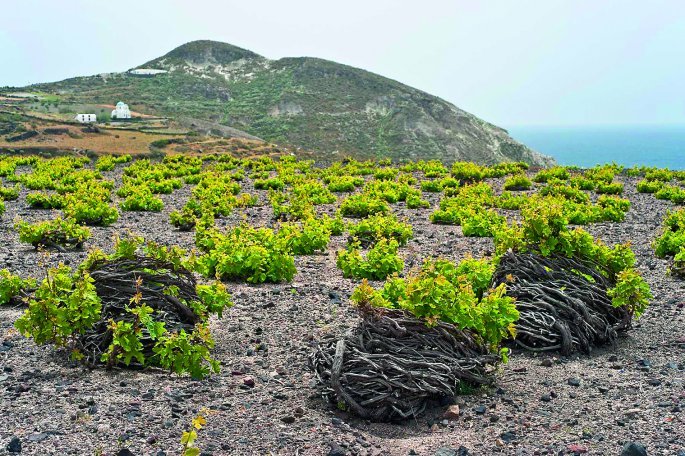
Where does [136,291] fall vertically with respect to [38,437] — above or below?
above

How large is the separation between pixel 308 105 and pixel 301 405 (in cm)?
11483

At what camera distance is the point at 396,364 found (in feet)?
20.0

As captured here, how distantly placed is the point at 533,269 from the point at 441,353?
8.94ft

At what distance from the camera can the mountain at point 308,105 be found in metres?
103

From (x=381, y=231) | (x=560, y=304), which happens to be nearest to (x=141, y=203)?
(x=381, y=231)

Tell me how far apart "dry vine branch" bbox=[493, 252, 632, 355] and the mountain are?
83010 mm

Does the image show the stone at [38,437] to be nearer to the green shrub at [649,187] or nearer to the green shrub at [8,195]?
the green shrub at [8,195]

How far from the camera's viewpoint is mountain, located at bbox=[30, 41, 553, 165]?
339 ft

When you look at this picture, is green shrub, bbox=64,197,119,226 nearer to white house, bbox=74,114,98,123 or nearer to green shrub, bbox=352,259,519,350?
green shrub, bbox=352,259,519,350

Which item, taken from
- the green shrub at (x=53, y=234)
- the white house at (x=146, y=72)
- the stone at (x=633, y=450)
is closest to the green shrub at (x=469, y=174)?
the green shrub at (x=53, y=234)

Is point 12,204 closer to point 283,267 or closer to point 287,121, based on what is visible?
point 283,267

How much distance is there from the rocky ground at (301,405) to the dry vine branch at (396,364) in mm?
173

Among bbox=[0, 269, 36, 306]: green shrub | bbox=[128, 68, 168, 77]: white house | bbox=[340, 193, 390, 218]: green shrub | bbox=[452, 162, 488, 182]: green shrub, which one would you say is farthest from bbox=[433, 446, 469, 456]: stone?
bbox=[128, 68, 168, 77]: white house

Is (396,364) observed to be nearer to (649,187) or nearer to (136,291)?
(136,291)
